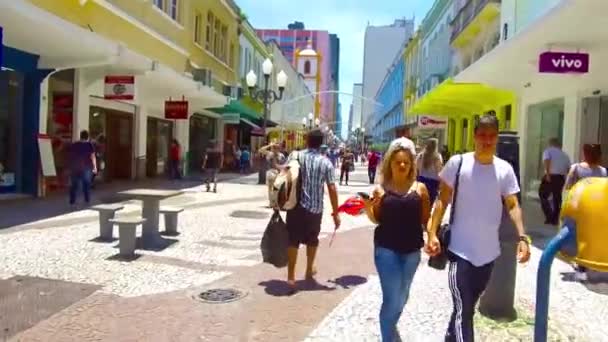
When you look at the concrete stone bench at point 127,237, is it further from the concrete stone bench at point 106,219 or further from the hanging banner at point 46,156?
the hanging banner at point 46,156

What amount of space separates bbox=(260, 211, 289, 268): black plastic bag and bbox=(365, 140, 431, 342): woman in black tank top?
2.00 metres

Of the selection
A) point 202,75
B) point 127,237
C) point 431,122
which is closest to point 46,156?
point 127,237

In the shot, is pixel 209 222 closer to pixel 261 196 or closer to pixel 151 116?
pixel 261 196

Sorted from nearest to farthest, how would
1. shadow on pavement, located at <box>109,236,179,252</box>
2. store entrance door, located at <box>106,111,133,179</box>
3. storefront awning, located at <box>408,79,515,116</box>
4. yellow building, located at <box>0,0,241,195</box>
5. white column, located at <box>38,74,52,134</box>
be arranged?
shadow on pavement, located at <box>109,236,179,252</box>
yellow building, located at <box>0,0,241,195</box>
white column, located at <box>38,74,52,134</box>
store entrance door, located at <box>106,111,133,179</box>
storefront awning, located at <box>408,79,515,116</box>

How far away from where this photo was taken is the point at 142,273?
6.44 meters

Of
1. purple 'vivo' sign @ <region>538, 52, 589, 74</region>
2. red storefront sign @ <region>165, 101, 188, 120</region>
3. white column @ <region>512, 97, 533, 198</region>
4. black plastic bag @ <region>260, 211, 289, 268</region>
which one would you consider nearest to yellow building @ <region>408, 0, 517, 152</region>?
white column @ <region>512, 97, 533, 198</region>

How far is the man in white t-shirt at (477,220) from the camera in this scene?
3.72 metres

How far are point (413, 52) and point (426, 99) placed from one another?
28.8m

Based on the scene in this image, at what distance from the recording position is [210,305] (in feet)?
17.5

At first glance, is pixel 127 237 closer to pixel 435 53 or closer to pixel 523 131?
pixel 523 131

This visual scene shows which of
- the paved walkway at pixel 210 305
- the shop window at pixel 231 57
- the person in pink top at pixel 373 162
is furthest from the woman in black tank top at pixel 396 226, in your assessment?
the shop window at pixel 231 57

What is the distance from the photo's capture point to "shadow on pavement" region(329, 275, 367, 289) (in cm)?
619

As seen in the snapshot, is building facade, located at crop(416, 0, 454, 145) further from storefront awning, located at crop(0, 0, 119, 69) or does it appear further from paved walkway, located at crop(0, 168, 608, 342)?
paved walkway, located at crop(0, 168, 608, 342)

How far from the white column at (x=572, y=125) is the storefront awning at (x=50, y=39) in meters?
10.0
